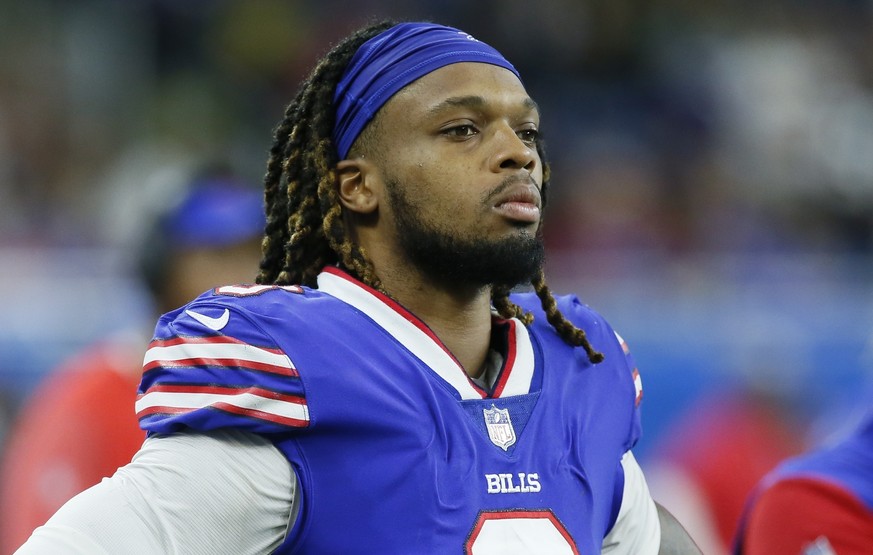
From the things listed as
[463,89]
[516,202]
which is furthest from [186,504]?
[463,89]

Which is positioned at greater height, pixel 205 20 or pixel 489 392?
pixel 205 20

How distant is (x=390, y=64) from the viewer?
7.78ft

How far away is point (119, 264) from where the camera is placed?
642 cm

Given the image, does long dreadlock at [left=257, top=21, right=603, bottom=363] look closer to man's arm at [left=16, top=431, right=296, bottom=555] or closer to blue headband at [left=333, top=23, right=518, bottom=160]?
blue headband at [left=333, top=23, right=518, bottom=160]

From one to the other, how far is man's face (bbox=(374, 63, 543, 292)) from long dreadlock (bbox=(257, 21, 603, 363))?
0.11 m

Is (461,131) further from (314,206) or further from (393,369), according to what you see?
(393,369)

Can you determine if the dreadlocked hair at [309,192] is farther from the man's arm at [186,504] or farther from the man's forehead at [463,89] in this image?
the man's arm at [186,504]

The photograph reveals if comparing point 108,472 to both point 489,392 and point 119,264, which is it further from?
point 119,264

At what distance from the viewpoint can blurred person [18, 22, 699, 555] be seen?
197cm

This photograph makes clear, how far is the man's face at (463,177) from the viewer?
7.39 ft

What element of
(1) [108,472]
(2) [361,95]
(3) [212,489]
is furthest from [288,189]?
(1) [108,472]

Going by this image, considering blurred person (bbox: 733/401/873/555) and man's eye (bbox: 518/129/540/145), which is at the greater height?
man's eye (bbox: 518/129/540/145)

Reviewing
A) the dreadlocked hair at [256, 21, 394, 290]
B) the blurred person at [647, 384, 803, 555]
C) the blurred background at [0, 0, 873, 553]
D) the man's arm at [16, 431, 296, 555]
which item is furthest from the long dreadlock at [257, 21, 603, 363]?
the blurred background at [0, 0, 873, 553]

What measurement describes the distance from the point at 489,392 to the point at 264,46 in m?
7.11
